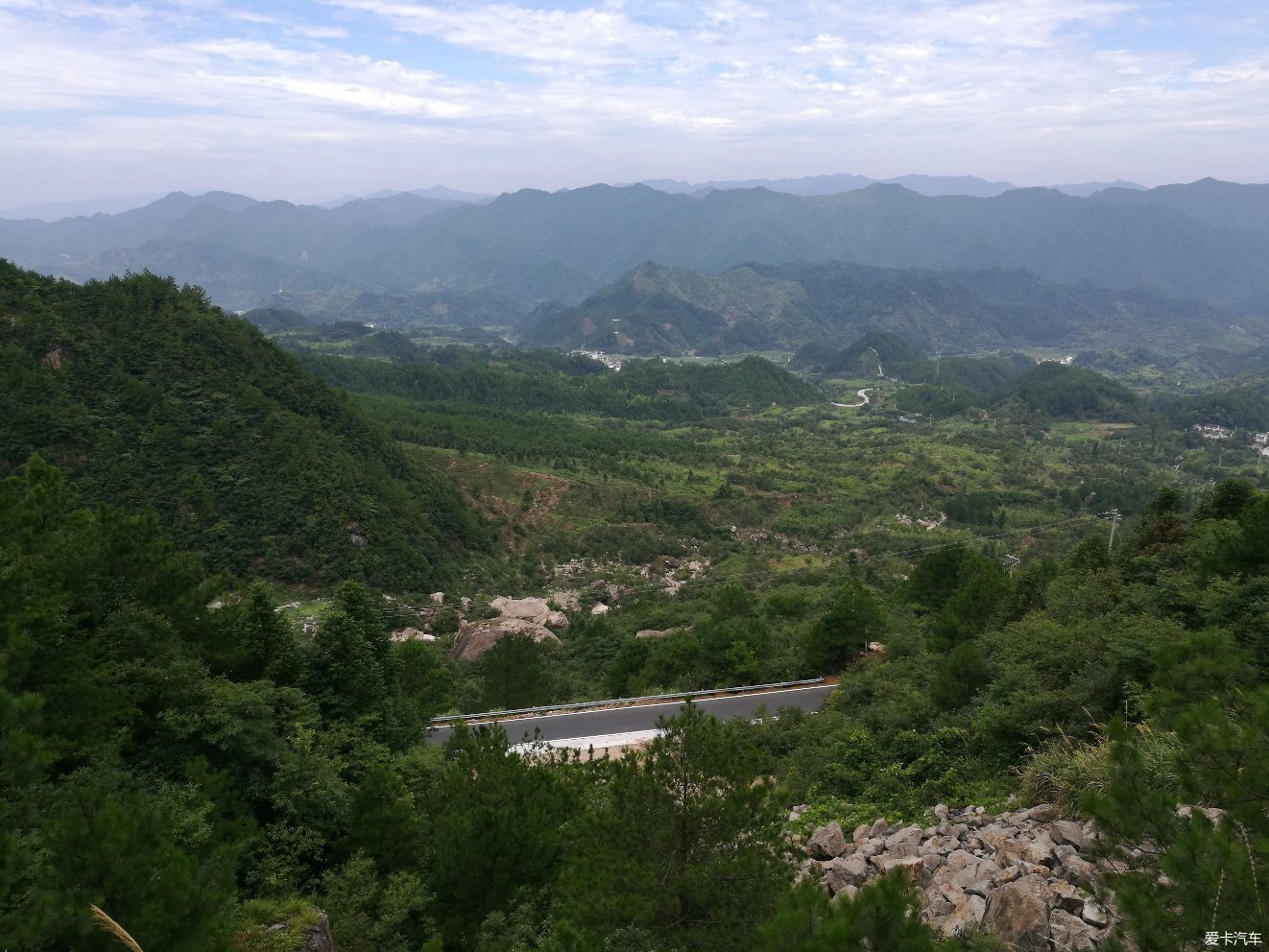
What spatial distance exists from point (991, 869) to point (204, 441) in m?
52.5

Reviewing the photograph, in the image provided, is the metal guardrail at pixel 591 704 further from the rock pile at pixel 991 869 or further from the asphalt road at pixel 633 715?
the rock pile at pixel 991 869

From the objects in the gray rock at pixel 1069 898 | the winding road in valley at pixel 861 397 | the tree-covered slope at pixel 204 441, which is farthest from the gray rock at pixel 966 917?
the winding road in valley at pixel 861 397

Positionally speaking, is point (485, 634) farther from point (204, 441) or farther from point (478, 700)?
point (204, 441)

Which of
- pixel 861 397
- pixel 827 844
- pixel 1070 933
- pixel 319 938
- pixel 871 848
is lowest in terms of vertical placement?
pixel 861 397

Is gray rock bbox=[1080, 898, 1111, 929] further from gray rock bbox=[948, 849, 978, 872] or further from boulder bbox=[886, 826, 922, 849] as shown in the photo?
boulder bbox=[886, 826, 922, 849]

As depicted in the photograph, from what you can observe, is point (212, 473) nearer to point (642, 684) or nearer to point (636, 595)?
point (636, 595)

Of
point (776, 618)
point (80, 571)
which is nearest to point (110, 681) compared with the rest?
point (80, 571)

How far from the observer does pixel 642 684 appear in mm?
28016

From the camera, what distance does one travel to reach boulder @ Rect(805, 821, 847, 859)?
10.5 m

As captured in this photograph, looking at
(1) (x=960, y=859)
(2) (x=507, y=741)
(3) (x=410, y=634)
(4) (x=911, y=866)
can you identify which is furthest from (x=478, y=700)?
(1) (x=960, y=859)

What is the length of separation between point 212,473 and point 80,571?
40.4 metres

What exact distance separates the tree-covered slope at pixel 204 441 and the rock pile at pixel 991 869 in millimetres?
40958

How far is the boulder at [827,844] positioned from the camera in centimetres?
1053

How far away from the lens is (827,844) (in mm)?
10625
